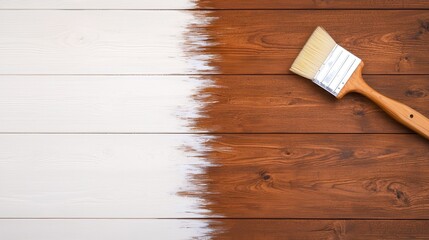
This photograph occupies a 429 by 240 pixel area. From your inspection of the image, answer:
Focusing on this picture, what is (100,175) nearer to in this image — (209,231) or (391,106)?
(209,231)

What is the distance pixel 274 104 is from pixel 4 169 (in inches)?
25.6

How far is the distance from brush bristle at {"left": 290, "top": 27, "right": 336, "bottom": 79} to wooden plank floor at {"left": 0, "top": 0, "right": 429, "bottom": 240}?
0.04 meters

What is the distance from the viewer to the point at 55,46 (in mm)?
1252

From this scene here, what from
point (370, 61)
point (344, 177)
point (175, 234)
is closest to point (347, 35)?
point (370, 61)

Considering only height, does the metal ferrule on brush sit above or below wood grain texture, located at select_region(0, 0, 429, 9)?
below

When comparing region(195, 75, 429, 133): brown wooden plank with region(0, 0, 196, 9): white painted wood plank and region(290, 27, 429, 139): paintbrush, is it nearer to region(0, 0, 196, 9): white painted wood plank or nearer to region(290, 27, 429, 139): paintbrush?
region(290, 27, 429, 139): paintbrush

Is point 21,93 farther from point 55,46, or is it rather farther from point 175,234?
point 175,234

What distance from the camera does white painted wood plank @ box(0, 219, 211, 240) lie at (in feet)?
3.91

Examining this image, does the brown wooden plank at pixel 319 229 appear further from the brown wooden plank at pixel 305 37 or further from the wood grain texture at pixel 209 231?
the brown wooden plank at pixel 305 37

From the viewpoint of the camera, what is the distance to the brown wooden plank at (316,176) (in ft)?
3.97

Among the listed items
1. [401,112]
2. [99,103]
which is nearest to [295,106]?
[401,112]

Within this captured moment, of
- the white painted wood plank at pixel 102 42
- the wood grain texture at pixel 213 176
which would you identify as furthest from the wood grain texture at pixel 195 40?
the wood grain texture at pixel 213 176

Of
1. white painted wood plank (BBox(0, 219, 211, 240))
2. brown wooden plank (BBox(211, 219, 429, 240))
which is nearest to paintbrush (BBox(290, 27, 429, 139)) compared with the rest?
brown wooden plank (BBox(211, 219, 429, 240))

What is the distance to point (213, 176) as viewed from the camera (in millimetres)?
1218
